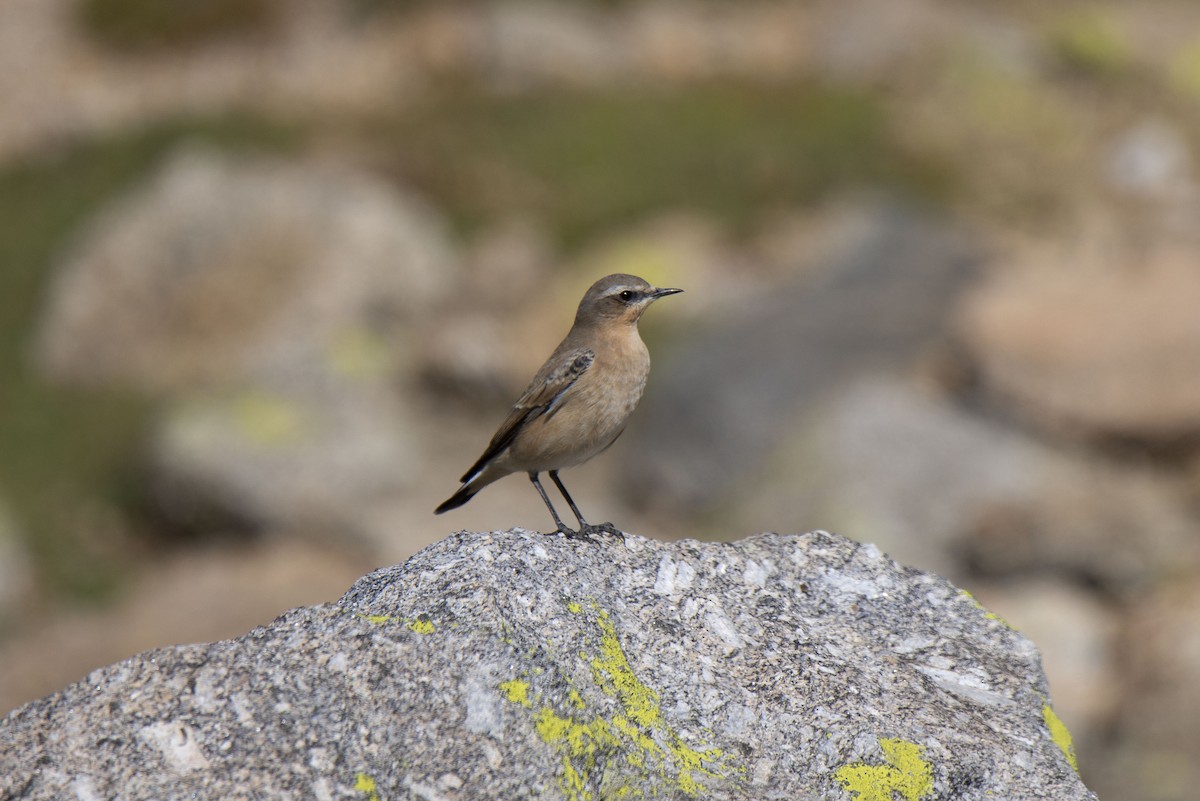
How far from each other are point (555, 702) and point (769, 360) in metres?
15.1

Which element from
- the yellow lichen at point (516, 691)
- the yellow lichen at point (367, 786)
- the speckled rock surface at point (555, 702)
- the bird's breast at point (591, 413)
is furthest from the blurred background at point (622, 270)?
the yellow lichen at point (367, 786)

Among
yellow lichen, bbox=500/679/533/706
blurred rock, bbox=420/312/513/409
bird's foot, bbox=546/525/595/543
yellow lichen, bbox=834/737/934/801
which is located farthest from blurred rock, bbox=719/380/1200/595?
yellow lichen, bbox=500/679/533/706

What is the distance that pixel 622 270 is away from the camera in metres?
23.2

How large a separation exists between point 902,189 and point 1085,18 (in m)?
9.53

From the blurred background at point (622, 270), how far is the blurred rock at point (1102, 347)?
0.05 m

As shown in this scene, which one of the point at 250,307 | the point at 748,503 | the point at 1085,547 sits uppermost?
the point at 250,307

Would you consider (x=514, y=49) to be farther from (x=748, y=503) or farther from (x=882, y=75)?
(x=748, y=503)

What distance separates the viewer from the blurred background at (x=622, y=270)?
17.4m

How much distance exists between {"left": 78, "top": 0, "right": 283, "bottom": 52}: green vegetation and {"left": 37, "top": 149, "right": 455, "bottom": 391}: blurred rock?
9.84 m

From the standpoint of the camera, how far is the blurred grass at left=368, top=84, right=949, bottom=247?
Result: 2538cm

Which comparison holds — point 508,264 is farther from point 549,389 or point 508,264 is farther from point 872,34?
point 549,389

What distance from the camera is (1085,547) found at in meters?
16.7

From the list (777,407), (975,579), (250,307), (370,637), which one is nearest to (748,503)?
(777,407)


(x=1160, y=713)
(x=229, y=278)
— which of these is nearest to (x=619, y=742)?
(x=1160, y=713)
